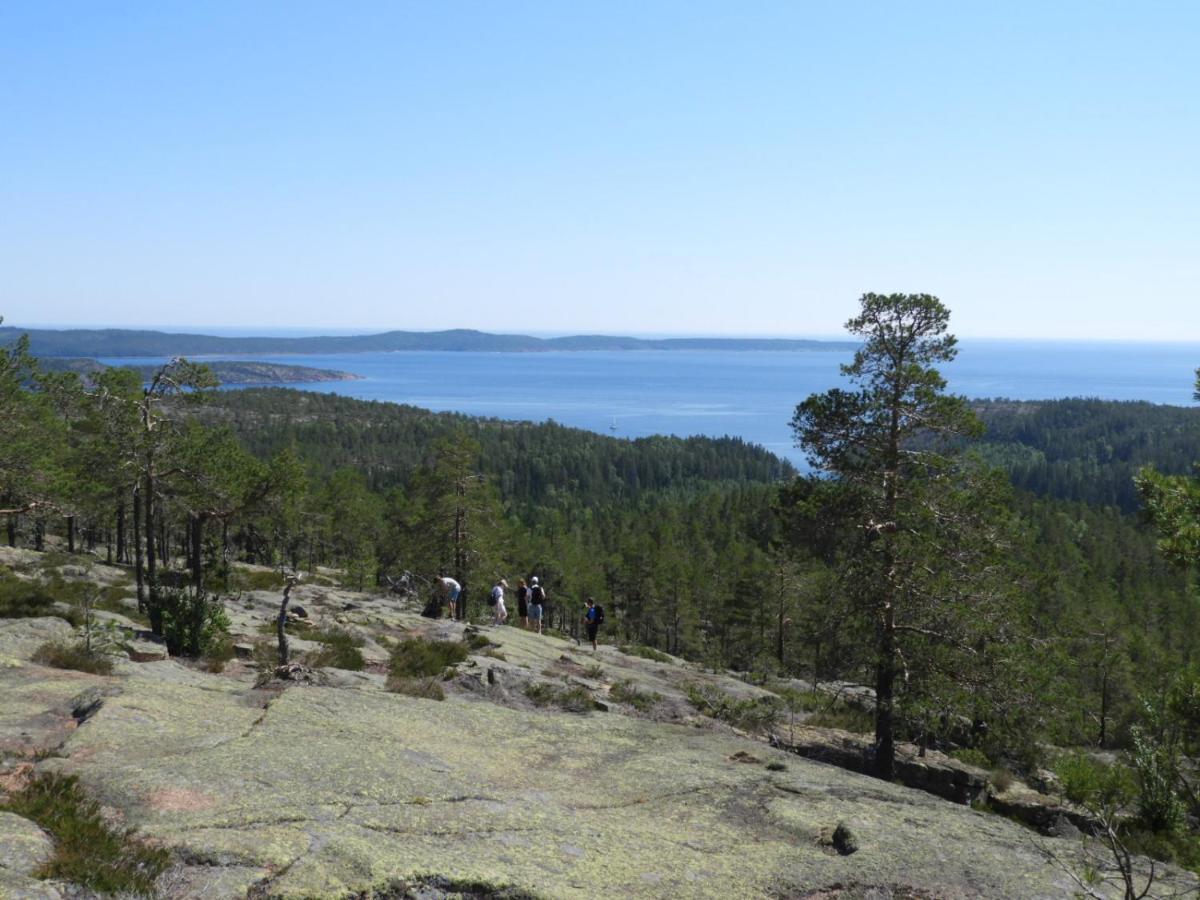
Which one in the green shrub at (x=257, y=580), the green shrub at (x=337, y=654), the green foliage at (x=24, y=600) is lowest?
the green shrub at (x=257, y=580)

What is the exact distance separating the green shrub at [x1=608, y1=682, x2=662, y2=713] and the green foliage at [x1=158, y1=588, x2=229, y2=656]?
885 cm

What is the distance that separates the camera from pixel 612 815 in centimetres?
891

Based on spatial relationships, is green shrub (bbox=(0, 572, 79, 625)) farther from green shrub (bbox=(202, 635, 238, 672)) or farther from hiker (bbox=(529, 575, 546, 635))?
hiker (bbox=(529, 575, 546, 635))

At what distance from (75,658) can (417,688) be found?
17.6 ft

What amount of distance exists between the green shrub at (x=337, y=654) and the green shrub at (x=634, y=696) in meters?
5.89

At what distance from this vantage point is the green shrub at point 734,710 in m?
18.7

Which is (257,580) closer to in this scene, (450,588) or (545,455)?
(450,588)

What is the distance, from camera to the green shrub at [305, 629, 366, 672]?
16156mm

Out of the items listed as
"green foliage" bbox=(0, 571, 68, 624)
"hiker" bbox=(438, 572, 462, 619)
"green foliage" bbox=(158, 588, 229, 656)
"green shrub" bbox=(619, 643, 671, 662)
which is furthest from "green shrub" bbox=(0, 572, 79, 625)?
"green shrub" bbox=(619, 643, 671, 662)

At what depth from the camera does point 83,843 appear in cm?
627

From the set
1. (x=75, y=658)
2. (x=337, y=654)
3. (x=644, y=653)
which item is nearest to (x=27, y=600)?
(x=337, y=654)

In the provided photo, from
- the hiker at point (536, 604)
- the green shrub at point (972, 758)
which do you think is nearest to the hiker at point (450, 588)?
the hiker at point (536, 604)

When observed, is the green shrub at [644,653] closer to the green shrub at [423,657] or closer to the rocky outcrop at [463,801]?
the green shrub at [423,657]

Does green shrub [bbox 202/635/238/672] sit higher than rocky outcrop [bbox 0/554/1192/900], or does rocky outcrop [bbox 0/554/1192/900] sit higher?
rocky outcrop [bbox 0/554/1192/900]
